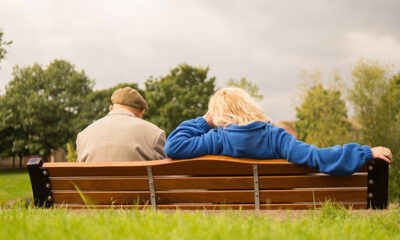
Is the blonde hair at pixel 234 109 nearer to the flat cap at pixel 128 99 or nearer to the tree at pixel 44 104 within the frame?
the flat cap at pixel 128 99

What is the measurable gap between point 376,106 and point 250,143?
25.4m

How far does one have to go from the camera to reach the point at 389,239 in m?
2.65

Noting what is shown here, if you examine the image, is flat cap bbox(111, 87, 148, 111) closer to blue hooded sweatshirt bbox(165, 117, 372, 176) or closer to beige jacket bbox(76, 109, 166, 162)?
beige jacket bbox(76, 109, 166, 162)

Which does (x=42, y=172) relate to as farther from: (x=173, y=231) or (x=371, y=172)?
(x=371, y=172)

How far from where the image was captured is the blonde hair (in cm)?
383

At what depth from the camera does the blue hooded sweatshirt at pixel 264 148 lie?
361 centimetres

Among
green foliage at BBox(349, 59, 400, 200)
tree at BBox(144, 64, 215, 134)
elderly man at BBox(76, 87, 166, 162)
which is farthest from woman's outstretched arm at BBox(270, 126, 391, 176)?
tree at BBox(144, 64, 215, 134)

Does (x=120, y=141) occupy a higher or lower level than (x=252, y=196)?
higher

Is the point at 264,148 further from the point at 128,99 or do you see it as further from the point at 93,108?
the point at 93,108

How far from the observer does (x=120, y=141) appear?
4703 mm

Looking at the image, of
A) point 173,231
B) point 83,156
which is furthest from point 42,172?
point 173,231

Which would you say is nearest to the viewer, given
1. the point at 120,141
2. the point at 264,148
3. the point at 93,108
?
the point at 264,148

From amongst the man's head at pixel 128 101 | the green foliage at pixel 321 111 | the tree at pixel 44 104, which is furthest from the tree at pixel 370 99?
the tree at pixel 44 104

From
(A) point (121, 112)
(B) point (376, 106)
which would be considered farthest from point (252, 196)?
(B) point (376, 106)
